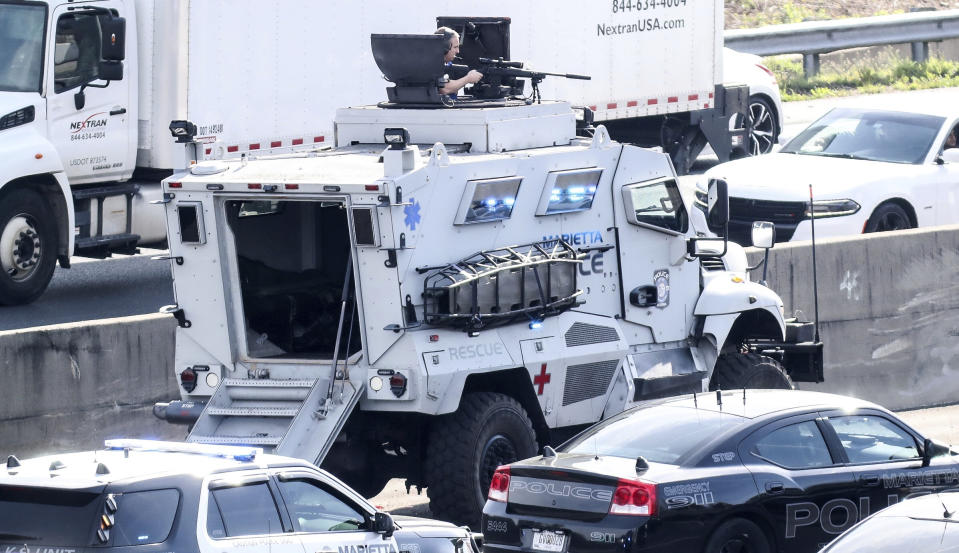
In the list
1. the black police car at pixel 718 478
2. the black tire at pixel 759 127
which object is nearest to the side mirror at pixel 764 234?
the black police car at pixel 718 478

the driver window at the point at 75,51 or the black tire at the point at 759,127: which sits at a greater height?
the driver window at the point at 75,51

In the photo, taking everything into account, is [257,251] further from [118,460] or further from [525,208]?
[118,460]

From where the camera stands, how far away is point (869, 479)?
9984mm

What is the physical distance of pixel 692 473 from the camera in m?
9.33

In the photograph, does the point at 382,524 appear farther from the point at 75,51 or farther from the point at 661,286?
the point at 75,51

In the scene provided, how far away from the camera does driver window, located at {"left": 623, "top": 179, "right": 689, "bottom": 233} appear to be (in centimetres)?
1259

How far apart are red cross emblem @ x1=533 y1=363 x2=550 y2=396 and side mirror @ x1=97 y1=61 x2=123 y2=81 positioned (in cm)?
685

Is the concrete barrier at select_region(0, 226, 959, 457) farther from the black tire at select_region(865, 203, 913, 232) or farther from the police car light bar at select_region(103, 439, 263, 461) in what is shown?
the police car light bar at select_region(103, 439, 263, 461)

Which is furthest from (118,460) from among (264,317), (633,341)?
(633,341)

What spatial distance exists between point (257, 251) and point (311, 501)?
160 inches

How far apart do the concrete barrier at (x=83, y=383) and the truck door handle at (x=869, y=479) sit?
17.6ft

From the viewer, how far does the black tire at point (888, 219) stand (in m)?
18.5

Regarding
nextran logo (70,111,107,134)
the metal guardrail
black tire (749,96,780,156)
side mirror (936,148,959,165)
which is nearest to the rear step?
nextran logo (70,111,107,134)

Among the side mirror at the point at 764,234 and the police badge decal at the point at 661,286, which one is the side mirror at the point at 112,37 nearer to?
the police badge decal at the point at 661,286
